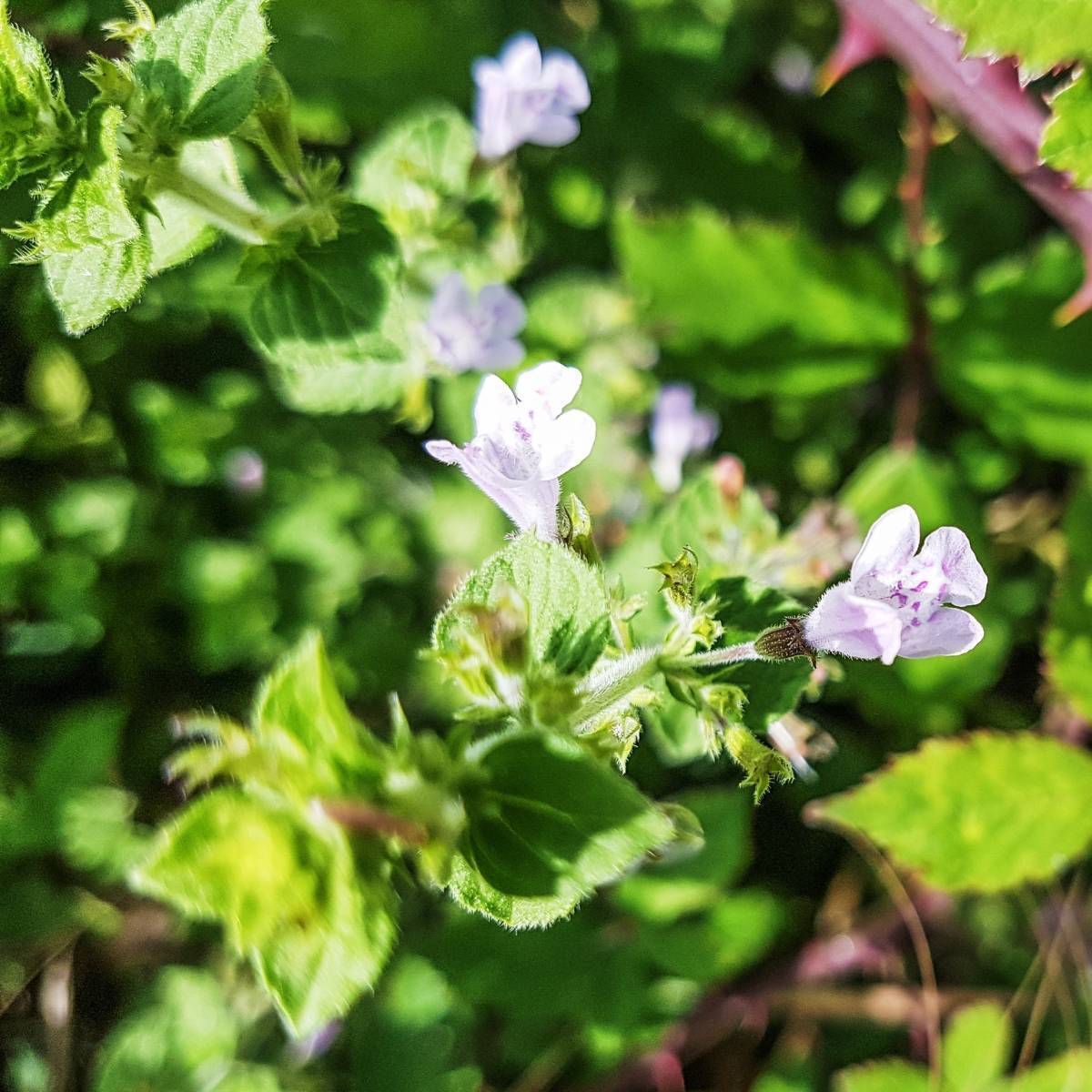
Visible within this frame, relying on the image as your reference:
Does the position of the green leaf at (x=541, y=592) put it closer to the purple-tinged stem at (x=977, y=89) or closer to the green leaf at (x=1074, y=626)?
the purple-tinged stem at (x=977, y=89)

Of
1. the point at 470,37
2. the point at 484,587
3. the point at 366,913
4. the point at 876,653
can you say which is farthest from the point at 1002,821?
the point at 470,37

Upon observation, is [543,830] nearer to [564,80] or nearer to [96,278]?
[96,278]

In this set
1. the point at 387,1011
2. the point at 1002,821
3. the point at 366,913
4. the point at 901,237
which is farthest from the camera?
the point at 901,237

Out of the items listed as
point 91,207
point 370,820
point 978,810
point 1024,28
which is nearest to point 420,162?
point 91,207

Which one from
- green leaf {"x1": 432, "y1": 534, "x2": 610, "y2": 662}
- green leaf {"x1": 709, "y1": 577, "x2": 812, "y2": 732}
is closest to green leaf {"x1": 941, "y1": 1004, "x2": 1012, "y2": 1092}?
green leaf {"x1": 709, "y1": 577, "x2": 812, "y2": 732}

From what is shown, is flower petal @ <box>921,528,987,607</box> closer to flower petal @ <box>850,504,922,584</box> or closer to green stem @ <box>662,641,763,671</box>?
flower petal @ <box>850,504,922,584</box>

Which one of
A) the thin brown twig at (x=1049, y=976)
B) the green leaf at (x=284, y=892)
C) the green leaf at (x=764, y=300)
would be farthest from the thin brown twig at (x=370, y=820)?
the thin brown twig at (x=1049, y=976)

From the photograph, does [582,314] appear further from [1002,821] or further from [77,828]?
[77,828]
